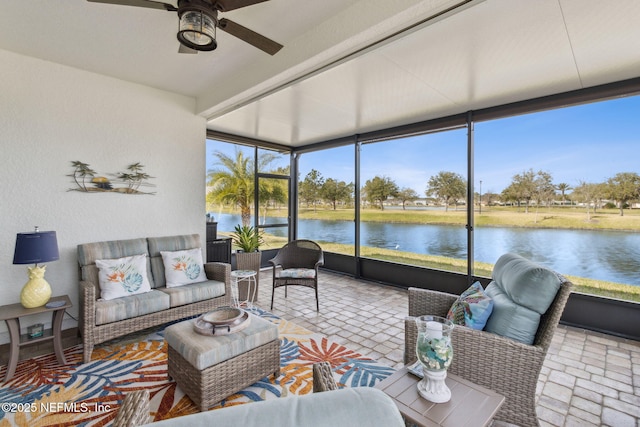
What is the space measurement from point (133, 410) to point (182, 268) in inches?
108

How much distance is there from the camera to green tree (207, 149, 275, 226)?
541cm

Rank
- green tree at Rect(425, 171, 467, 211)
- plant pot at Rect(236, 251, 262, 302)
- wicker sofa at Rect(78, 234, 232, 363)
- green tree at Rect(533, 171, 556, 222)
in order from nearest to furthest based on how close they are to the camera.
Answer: wicker sofa at Rect(78, 234, 232, 363) < green tree at Rect(533, 171, 556, 222) < plant pot at Rect(236, 251, 262, 302) < green tree at Rect(425, 171, 467, 211)

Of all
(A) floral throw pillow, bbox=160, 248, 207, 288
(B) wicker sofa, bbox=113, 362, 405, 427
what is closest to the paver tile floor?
(A) floral throw pillow, bbox=160, 248, 207, 288

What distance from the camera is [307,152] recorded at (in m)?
6.48

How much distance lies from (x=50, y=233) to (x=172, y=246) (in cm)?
123

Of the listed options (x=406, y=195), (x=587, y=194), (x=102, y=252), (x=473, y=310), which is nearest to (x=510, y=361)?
(x=473, y=310)

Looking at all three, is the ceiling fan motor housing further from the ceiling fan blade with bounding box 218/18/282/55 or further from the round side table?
the round side table

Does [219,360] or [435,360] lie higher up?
[435,360]

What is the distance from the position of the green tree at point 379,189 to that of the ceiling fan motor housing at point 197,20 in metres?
4.19

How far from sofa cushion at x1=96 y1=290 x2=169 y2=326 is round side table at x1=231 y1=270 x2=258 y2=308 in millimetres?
913

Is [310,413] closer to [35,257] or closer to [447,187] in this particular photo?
[35,257]

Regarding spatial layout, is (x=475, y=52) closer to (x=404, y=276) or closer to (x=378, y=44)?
(x=378, y=44)

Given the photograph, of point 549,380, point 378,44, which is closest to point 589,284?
point 549,380

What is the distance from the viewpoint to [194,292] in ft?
10.7
